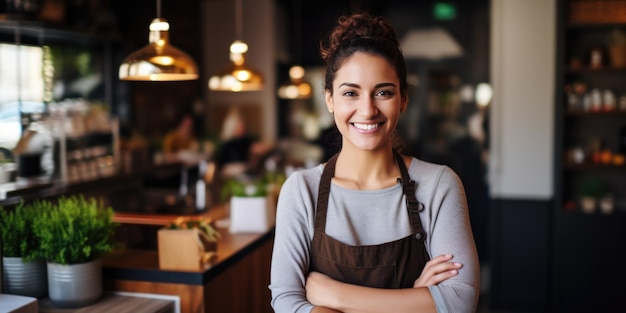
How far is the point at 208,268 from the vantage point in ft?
9.45

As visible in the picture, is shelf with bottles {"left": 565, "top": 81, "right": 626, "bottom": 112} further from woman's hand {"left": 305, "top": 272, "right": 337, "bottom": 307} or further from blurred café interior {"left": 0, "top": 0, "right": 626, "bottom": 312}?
woman's hand {"left": 305, "top": 272, "right": 337, "bottom": 307}

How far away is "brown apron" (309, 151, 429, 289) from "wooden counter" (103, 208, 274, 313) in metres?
1.14

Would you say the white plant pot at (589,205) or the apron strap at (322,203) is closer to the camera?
the apron strap at (322,203)

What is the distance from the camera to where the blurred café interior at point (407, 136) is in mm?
3520

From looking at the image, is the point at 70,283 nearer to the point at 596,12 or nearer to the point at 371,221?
the point at 371,221

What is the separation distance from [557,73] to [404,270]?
387 centimetres

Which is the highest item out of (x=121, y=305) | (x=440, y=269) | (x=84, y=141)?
(x=84, y=141)

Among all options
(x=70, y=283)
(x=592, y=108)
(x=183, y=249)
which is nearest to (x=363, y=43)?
(x=183, y=249)

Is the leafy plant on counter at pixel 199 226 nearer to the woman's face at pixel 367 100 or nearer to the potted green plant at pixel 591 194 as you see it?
the woman's face at pixel 367 100

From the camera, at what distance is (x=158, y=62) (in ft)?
9.11

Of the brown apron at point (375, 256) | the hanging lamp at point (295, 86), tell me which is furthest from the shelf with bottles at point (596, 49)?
the brown apron at point (375, 256)

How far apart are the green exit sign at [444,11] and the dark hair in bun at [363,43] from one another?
234 inches

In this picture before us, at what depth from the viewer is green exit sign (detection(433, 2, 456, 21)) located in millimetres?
7547

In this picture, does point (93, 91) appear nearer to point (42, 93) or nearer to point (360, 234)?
point (42, 93)
